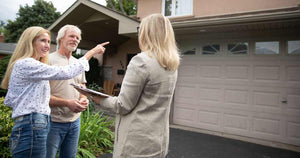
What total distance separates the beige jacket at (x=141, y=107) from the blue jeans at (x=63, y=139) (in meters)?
0.82

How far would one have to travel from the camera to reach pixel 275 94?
4461mm

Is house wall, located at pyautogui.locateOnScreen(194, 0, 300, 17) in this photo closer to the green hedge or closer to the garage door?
the garage door

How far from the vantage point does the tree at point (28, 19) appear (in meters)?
24.6

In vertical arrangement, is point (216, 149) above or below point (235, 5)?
below

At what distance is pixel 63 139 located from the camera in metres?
1.84

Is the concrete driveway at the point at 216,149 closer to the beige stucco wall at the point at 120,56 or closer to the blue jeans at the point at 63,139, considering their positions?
the blue jeans at the point at 63,139

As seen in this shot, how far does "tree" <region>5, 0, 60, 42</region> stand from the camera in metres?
24.6

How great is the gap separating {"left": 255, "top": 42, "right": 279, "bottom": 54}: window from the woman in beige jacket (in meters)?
4.40

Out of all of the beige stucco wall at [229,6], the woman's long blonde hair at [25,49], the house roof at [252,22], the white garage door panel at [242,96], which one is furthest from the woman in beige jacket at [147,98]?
the beige stucco wall at [229,6]

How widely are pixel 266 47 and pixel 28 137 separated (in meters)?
5.29

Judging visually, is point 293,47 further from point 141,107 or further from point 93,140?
point 93,140

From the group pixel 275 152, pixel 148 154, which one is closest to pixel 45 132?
pixel 148 154

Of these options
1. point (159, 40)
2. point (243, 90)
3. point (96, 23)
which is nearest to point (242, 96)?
point (243, 90)

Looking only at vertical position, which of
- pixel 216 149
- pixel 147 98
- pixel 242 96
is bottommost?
pixel 216 149
